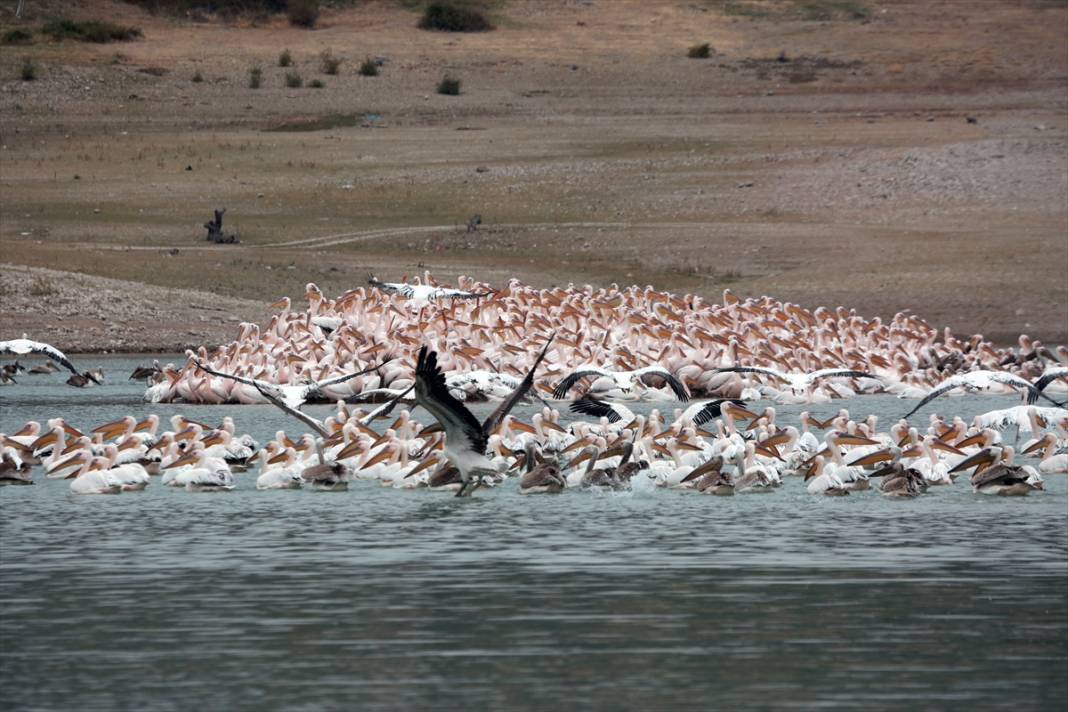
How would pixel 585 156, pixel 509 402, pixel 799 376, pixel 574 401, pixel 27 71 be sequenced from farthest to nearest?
pixel 27 71 < pixel 585 156 < pixel 799 376 < pixel 574 401 < pixel 509 402

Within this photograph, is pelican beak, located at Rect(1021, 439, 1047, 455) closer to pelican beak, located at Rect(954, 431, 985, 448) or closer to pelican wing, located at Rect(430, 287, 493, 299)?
pelican beak, located at Rect(954, 431, 985, 448)

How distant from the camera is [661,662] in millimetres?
8156

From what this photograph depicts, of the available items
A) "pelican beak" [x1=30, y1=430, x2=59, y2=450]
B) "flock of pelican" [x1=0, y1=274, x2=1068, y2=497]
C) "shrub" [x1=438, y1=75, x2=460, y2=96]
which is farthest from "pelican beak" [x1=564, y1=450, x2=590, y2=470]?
"shrub" [x1=438, y1=75, x2=460, y2=96]

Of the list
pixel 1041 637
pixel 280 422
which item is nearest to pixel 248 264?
pixel 280 422

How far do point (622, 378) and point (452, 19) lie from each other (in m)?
40.1

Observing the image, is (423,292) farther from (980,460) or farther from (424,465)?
(980,460)

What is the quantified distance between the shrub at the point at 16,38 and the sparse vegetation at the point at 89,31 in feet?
2.19

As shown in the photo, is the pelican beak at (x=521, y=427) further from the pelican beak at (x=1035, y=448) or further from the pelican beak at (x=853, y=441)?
the pelican beak at (x=1035, y=448)

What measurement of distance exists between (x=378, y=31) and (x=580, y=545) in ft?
160

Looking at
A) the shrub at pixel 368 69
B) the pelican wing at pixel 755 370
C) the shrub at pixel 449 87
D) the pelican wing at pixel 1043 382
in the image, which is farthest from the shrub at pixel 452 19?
the pelican wing at pixel 1043 382

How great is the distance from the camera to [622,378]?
19969mm

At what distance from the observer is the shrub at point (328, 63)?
5244 centimetres

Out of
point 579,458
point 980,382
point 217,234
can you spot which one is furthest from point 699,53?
point 579,458

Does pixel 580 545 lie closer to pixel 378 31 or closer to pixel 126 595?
pixel 126 595
